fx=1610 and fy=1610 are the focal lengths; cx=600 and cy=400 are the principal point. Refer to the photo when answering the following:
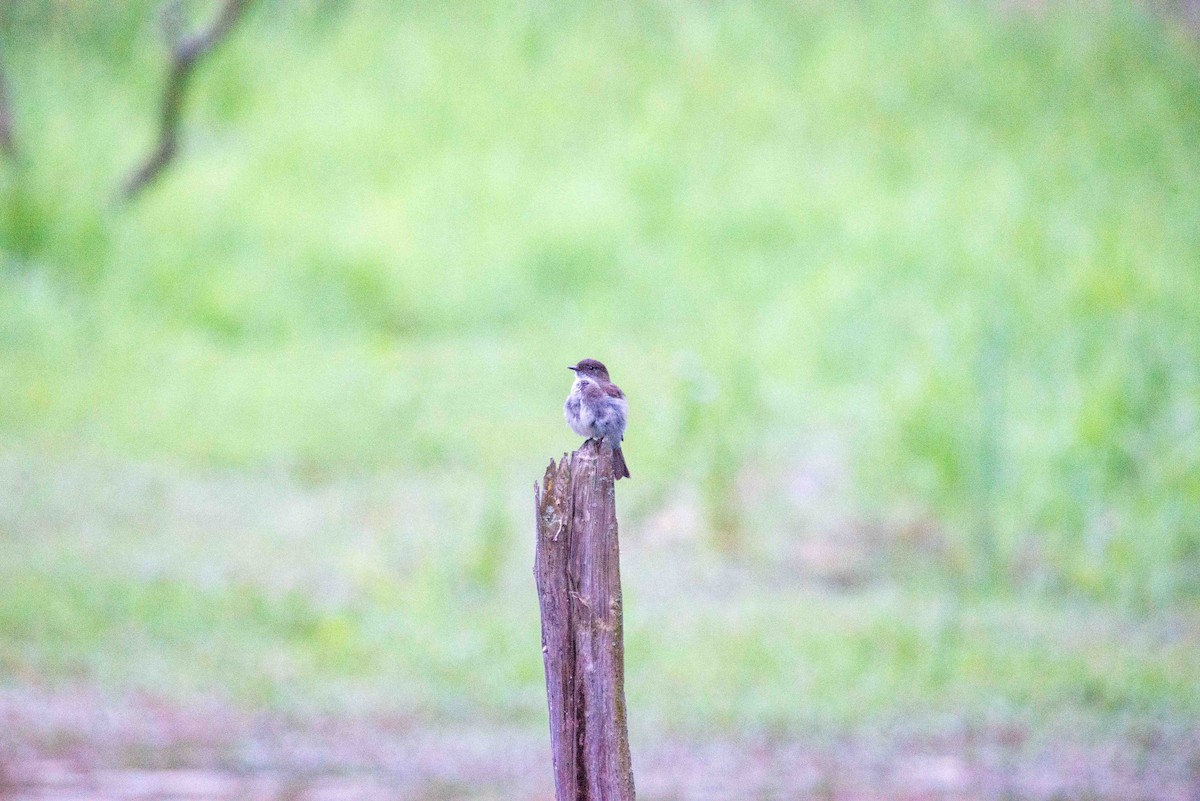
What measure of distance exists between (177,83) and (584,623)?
14472mm

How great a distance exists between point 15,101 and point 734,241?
856 cm

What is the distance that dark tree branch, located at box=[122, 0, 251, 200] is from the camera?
16781 mm

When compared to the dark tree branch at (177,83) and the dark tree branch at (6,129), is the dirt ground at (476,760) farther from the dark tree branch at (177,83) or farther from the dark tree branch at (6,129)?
the dark tree branch at (6,129)

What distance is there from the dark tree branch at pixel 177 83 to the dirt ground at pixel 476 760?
10.4 m

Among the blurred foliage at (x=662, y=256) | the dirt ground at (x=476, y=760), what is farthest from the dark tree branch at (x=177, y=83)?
the dirt ground at (x=476, y=760)

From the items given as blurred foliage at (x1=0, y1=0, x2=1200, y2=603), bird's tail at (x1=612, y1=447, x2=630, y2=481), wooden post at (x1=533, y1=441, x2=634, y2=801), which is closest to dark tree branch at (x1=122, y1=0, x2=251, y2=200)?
blurred foliage at (x1=0, y1=0, x2=1200, y2=603)

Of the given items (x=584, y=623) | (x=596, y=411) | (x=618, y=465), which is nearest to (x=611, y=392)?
(x=596, y=411)

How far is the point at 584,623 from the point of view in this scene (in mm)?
3926

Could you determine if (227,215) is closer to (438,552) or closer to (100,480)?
(100,480)

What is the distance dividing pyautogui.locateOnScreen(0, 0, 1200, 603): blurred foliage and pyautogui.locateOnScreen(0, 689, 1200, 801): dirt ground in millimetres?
2442

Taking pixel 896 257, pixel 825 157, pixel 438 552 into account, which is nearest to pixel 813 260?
pixel 896 257

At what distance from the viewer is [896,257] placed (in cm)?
1661

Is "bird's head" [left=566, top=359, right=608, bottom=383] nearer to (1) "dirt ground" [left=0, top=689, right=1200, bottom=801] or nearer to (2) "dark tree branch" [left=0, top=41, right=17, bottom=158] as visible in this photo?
(1) "dirt ground" [left=0, top=689, right=1200, bottom=801]

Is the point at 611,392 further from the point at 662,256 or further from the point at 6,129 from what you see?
the point at 6,129
